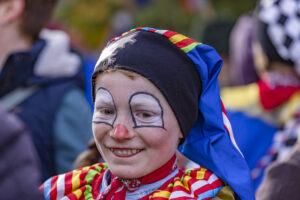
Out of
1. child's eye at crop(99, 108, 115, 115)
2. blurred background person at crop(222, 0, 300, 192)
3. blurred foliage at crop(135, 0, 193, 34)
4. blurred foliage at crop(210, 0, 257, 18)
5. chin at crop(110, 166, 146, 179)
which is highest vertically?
child's eye at crop(99, 108, 115, 115)

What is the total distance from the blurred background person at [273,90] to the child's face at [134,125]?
161 cm

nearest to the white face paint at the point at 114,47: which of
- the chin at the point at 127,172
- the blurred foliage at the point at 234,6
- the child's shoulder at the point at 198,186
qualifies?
the chin at the point at 127,172

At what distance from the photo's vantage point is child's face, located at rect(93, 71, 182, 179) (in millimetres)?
2055

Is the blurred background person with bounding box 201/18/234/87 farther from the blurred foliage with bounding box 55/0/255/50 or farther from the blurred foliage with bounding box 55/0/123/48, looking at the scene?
the blurred foliage with bounding box 55/0/123/48

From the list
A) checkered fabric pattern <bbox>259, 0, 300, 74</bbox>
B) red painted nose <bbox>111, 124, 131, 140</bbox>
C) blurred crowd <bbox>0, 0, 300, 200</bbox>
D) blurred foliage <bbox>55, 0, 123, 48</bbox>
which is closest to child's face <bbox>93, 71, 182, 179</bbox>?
red painted nose <bbox>111, 124, 131, 140</bbox>

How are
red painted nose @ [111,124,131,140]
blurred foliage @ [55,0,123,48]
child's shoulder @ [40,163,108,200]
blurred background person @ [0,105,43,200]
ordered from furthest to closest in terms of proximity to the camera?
1. blurred foliage @ [55,0,123,48]
2. child's shoulder @ [40,163,108,200]
3. red painted nose @ [111,124,131,140]
4. blurred background person @ [0,105,43,200]

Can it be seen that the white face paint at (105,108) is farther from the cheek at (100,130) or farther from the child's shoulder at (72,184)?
the child's shoulder at (72,184)

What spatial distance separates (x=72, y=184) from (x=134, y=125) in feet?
1.41

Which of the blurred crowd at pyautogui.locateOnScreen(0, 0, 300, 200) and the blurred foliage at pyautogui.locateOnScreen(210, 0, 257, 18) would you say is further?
the blurred foliage at pyautogui.locateOnScreen(210, 0, 257, 18)

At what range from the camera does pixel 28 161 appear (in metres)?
1.55

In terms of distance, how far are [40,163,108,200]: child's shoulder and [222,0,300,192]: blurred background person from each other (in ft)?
5.14

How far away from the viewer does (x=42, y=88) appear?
3.42 m

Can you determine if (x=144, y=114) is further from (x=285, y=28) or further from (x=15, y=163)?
(x=285, y=28)

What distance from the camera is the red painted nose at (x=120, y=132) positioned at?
6.70 feet
